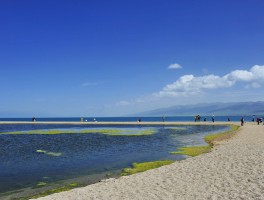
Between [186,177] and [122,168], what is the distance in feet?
30.4

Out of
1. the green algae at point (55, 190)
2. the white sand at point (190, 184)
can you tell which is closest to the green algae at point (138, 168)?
the white sand at point (190, 184)

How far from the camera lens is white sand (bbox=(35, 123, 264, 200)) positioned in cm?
1717

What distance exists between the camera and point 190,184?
769 inches

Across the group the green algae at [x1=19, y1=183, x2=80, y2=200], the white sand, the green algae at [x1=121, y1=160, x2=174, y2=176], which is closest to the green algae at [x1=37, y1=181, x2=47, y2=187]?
the green algae at [x1=19, y1=183, x2=80, y2=200]

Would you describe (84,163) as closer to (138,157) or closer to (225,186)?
(138,157)

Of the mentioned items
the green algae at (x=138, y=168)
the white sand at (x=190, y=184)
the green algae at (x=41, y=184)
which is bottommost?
the green algae at (x=41, y=184)

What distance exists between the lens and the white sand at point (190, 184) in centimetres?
1717

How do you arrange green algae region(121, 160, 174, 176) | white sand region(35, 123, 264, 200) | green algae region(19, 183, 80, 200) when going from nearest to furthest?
white sand region(35, 123, 264, 200) → green algae region(19, 183, 80, 200) → green algae region(121, 160, 174, 176)

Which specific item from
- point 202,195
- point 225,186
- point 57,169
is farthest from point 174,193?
point 57,169

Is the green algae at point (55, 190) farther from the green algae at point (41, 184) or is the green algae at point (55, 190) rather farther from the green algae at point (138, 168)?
the green algae at point (138, 168)

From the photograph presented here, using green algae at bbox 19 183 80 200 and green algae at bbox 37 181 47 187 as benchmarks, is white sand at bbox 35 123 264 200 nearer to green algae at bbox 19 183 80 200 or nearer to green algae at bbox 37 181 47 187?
green algae at bbox 19 183 80 200

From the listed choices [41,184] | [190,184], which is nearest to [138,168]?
[41,184]

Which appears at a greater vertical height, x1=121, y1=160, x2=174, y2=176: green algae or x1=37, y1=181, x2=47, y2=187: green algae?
x1=121, y1=160, x2=174, y2=176: green algae

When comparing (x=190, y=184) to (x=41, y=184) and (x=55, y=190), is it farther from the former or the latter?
(x=41, y=184)
